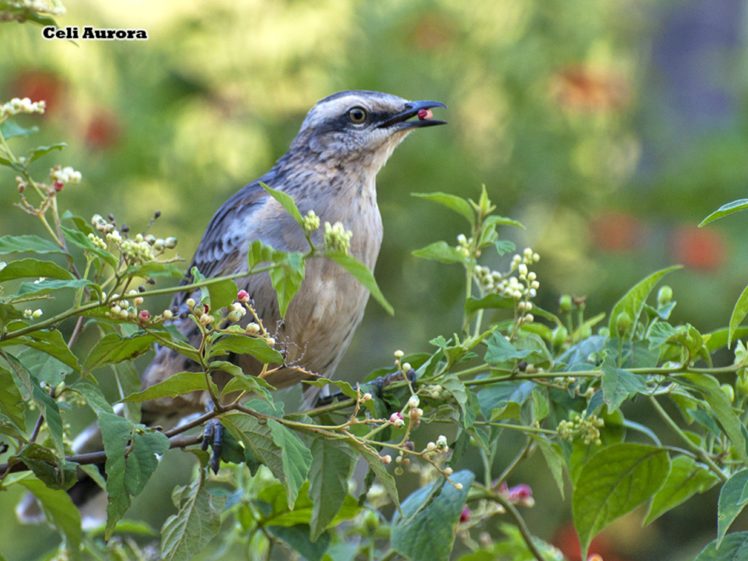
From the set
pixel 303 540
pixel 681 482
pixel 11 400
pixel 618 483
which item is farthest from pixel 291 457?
pixel 681 482

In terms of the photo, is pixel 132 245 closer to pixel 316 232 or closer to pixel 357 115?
pixel 316 232

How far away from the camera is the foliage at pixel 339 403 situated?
7.18 feet

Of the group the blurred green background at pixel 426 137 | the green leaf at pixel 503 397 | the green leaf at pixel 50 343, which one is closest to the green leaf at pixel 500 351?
the green leaf at pixel 503 397

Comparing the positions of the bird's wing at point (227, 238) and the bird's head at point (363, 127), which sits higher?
the bird's head at point (363, 127)

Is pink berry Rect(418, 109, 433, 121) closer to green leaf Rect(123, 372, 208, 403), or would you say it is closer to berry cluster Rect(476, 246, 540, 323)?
berry cluster Rect(476, 246, 540, 323)

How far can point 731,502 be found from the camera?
2.33 m

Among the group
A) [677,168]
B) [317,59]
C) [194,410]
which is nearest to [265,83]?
[317,59]

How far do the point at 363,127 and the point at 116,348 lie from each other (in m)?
2.57

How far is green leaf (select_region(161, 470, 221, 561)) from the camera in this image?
2510 mm

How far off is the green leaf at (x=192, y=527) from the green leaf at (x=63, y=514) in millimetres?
233

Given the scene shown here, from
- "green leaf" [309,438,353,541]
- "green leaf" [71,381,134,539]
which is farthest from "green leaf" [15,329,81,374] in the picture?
"green leaf" [309,438,353,541]

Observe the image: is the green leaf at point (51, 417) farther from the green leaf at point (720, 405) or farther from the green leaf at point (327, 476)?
the green leaf at point (720, 405)

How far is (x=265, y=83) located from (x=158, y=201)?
1287 millimetres

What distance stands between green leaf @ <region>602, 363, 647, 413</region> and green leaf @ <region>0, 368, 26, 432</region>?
1138 mm
